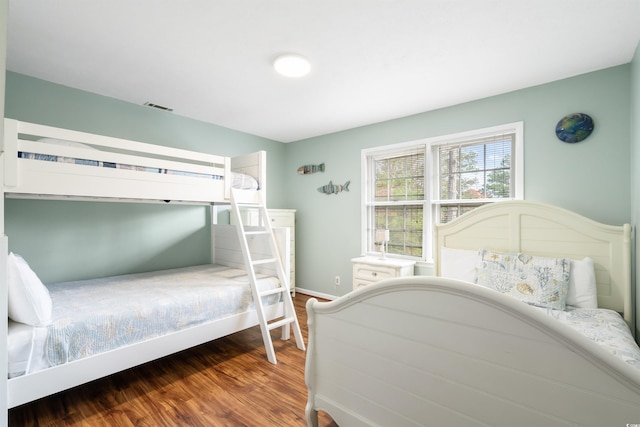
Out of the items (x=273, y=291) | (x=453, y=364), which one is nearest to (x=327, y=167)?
(x=273, y=291)

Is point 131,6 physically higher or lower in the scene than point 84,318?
higher

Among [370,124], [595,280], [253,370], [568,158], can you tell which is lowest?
[253,370]

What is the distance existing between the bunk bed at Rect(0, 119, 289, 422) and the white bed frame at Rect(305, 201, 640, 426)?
3.95 feet

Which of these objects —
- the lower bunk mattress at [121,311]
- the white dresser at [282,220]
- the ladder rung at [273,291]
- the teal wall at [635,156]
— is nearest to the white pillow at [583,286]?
the teal wall at [635,156]

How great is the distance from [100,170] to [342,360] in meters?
2.12

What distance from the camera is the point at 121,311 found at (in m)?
1.96

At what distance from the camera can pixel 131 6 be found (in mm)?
1690

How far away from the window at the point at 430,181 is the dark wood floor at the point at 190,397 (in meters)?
1.89

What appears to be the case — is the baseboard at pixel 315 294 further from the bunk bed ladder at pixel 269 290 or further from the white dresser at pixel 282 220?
the bunk bed ladder at pixel 269 290

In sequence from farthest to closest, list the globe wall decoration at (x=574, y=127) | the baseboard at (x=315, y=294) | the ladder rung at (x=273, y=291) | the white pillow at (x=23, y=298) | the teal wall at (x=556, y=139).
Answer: the baseboard at (x=315, y=294), the ladder rung at (x=273, y=291), the globe wall decoration at (x=574, y=127), the teal wall at (x=556, y=139), the white pillow at (x=23, y=298)

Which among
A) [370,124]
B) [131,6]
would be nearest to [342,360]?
[131,6]

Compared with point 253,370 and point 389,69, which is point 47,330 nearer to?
point 253,370

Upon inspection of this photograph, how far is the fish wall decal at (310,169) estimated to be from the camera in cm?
432

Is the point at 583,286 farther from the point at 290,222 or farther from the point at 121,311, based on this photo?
the point at 290,222
